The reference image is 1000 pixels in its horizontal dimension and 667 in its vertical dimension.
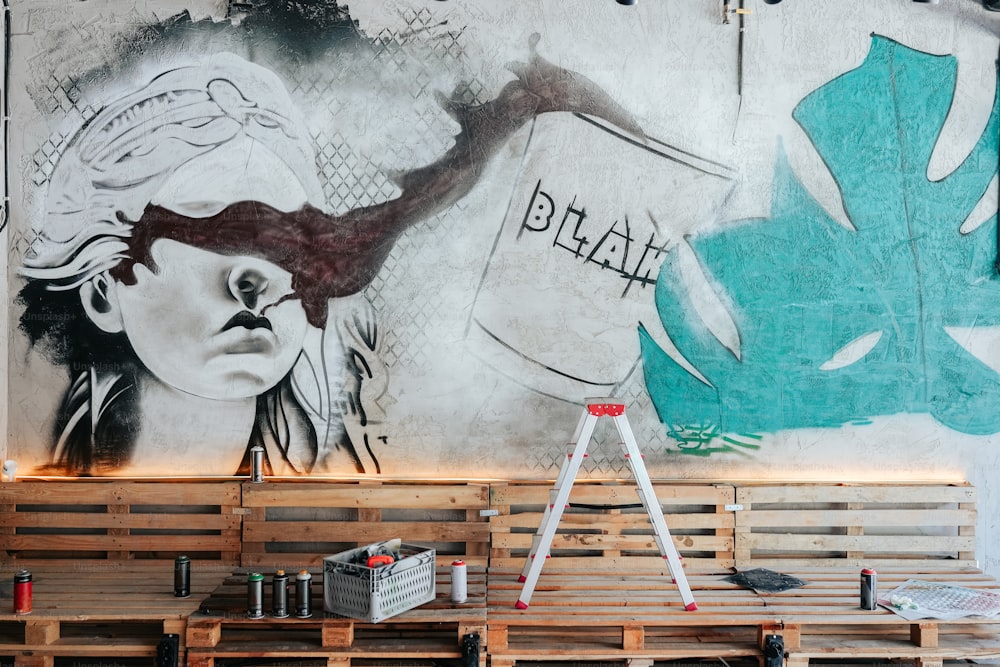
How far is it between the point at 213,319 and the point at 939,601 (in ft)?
15.1

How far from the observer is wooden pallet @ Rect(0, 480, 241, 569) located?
516 centimetres

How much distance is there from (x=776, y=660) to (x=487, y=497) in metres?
1.85

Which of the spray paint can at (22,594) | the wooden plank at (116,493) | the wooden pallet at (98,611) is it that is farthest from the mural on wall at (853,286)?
the spray paint can at (22,594)

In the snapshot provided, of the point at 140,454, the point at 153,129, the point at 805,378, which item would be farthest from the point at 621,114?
the point at 140,454

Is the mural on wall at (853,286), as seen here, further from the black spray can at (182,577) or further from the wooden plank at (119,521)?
the black spray can at (182,577)

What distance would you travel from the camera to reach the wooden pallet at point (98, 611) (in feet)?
14.2

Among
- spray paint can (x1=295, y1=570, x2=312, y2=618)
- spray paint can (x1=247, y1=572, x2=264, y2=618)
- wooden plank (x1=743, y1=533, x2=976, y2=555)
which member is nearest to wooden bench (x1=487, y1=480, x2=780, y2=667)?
wooden plank (x1=743, y1=533, x2=976, y2=555)

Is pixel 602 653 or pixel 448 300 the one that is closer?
pixel 602 653

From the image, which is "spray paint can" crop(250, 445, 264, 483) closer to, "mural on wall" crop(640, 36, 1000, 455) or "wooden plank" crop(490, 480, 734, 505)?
"wooden plank" crop(490, 480, 734, 505)

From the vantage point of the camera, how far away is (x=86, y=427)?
544 centimetres

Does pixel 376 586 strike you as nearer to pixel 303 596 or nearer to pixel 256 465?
pixel 303 596

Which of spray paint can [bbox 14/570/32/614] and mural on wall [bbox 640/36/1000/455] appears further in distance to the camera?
mural on wall [bbox 640/36/1000/455]

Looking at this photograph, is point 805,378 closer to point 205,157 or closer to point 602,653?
point 602,653

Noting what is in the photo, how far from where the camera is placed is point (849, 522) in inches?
205
